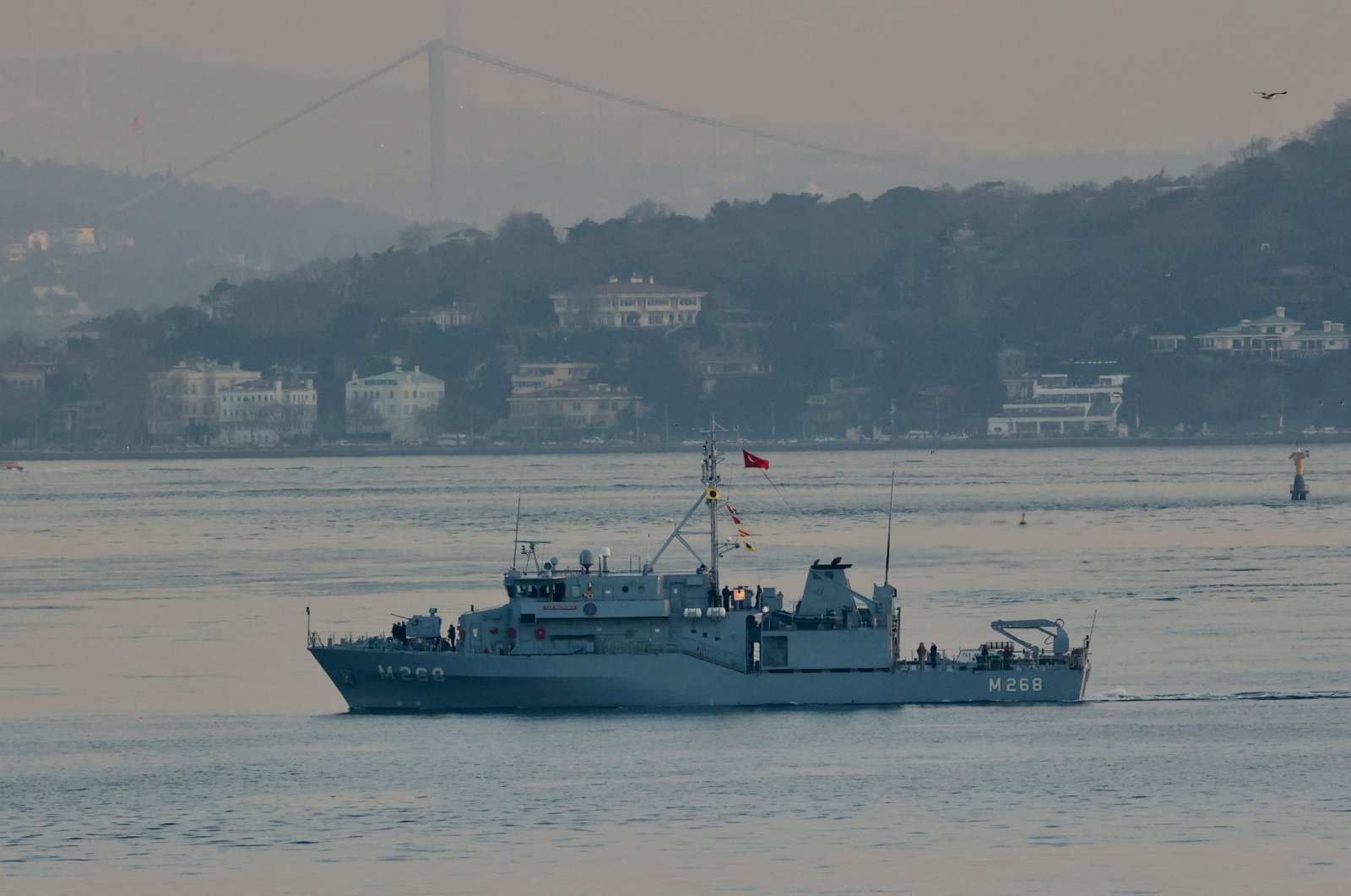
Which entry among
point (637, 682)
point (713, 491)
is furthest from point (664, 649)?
point (713, 491)

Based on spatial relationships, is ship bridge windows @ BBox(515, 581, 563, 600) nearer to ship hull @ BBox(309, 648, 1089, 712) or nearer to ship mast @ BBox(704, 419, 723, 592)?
ship hull @ BBox(309, 648, 1089, 712)

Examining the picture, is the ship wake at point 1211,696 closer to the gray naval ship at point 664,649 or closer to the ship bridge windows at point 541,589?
the gray naval ship at point 664,649

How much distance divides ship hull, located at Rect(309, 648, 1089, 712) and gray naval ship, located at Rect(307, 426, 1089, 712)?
0.9 inches

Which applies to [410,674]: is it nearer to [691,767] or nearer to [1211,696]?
[691,767]

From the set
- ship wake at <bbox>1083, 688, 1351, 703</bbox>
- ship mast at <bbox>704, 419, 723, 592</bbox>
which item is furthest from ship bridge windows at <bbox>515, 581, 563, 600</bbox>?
ship wake at <bbox>1083, 688, 1351, 703</bbox>

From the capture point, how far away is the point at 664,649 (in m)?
49.8

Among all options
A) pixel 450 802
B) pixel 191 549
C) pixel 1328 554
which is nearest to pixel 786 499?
pixel 191 549

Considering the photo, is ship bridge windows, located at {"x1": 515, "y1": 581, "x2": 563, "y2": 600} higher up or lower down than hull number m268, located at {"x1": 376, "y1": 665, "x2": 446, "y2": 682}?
higher up

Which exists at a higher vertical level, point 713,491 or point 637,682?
point 713,491

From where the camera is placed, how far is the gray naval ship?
163ft

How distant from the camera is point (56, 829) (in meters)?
41.1

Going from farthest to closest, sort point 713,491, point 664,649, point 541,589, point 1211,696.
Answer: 1. point 1211,696
2. point 664,649
3. point 541,589
4. point 713,491

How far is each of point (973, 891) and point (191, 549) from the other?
76.4 metres

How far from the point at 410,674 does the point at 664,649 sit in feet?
16.1
